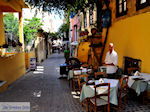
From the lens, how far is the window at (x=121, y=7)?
329 inches

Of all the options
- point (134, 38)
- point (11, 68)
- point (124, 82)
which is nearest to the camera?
point (124, 82)

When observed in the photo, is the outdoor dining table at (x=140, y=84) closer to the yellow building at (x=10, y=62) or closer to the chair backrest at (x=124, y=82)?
the chair backrest at (x=124, y=82)

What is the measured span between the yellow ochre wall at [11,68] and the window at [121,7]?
20.3ft

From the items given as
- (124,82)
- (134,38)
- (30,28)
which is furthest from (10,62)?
(30,28)

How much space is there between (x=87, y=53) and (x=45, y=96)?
7.51 meters

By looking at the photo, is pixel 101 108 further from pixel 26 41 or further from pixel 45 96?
pixel 26 41

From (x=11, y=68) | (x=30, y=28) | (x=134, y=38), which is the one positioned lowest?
(x=11, y=68)

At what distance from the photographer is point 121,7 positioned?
8.76 m

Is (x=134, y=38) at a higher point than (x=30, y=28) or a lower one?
lower

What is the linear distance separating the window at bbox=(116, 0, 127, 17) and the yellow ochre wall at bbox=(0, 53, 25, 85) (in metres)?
6.19

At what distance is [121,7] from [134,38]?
2296 millimetres

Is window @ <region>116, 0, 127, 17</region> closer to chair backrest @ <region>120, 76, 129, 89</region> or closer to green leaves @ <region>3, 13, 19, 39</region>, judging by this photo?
chair backrest @ <region>120, 76, 129, 89</region>

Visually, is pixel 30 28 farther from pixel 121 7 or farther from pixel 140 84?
pixel 140 84

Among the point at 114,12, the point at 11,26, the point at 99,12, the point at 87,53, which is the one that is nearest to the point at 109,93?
the point at 114,12
